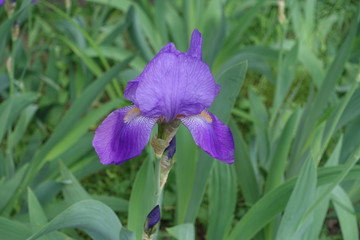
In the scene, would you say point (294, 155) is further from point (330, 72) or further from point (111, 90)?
point (111, 90)

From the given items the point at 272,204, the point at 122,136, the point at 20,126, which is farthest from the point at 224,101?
the point at 20,126

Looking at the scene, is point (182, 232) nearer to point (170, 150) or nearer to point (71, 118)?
point (170, 150)

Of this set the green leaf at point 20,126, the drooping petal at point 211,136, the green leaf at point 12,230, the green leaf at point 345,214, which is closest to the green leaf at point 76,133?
the green leaf at point 20,126

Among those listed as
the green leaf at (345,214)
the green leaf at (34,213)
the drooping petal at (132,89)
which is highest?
the drooping petal at (132,89)

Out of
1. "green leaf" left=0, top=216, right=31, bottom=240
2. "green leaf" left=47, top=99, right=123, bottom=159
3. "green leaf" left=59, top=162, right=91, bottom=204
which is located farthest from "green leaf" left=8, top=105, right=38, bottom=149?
"green leaf" left=0, top=216, right=31, bottom=240

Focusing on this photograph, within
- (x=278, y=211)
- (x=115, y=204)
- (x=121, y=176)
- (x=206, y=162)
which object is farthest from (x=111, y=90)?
(x=278, y=211)

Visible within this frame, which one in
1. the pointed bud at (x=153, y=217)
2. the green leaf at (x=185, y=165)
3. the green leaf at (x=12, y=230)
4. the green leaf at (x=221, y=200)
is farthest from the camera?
the green leaf at (x=185, y=165)

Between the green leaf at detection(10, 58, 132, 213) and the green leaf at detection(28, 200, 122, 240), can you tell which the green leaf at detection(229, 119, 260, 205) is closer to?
the green leaf at detection(10, 58, 132, 213)

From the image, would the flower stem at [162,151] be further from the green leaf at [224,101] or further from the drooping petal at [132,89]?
the green leaf at [224,101]
